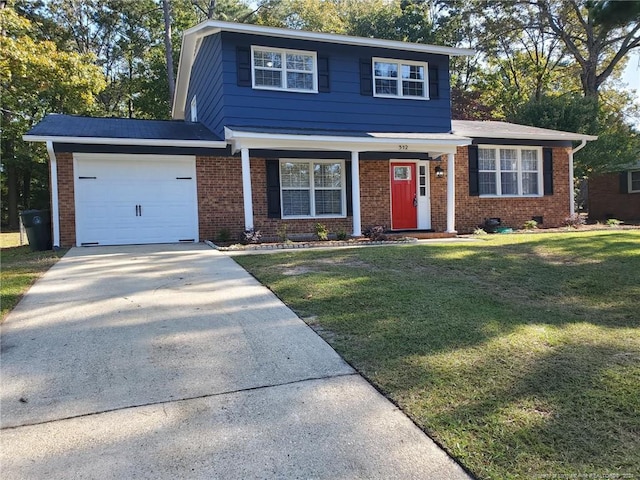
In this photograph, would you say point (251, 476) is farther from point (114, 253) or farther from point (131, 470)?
point (114, 253)

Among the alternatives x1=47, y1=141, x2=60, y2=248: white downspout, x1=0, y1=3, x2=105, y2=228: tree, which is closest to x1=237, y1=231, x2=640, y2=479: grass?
x1=47, y1=141, x2=60, y2=248: white downspout

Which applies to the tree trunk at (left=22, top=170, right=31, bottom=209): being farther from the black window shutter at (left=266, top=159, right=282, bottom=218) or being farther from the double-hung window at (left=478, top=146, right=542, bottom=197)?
the double-hung window at (left=478, top=146, right=542, bottom=197)

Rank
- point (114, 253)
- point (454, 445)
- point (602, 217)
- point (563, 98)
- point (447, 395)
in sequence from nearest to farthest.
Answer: point (454, 445) < point (447, 395) < point (114, 253) < point (563, 98) < point (602, 217)

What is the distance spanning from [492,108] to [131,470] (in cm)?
3146

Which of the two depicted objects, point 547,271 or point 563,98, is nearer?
point 547,271

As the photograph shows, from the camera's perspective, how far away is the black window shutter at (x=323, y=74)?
42.8ft

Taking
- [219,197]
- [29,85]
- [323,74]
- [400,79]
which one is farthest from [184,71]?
[400,79]

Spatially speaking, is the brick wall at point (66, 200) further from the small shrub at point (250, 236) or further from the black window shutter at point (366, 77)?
the black window shutter at point (366, 77)

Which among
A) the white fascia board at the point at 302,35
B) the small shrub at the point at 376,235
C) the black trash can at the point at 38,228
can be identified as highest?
the white fascia board at the point at 302,35

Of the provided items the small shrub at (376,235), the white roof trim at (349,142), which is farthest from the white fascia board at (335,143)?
the small shrub at (376,235)

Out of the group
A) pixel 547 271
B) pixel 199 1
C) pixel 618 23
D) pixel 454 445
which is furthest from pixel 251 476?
pixel 199 1

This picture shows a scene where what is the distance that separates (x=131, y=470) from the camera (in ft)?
7.39

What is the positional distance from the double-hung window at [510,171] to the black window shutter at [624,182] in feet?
32.6

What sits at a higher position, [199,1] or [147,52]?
[199,1]
